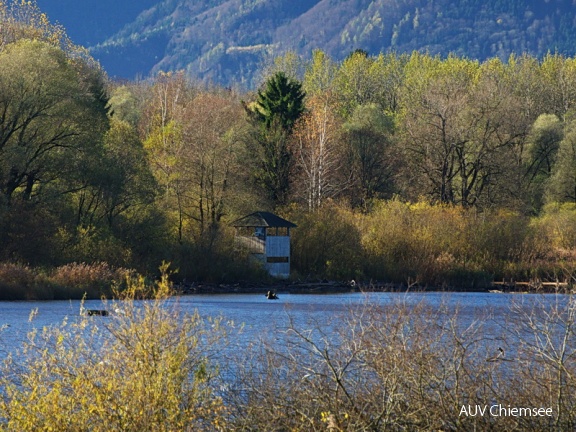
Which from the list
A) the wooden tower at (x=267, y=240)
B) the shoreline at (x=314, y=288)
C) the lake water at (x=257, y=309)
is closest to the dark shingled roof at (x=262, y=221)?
the wooden tower at (x=267, y=240)

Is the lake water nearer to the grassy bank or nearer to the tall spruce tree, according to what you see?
the grassy bank

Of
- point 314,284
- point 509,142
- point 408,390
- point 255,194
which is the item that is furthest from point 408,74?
point 408,390

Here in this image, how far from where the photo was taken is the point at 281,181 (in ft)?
203

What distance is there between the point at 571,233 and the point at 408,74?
4088cm

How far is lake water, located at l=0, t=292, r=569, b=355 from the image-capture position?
89.4 ft

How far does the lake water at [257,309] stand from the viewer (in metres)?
27.2

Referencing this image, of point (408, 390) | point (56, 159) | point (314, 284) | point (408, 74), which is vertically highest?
point (408, 74)

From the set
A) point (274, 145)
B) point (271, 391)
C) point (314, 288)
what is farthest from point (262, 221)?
point (271, 391)

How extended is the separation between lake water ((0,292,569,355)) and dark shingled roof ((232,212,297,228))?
A: 598 centimetres

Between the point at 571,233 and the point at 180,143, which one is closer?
the point at 571,233

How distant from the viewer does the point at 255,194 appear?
5978cm

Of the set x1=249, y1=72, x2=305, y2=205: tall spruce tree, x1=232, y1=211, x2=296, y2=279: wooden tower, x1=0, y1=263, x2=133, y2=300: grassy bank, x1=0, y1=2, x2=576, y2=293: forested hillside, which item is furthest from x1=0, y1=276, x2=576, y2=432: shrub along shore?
x1=249, y1=72, x2=305, y2=205: tall spruce tree

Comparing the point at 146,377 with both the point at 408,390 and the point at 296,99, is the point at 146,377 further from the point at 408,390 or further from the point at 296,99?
the point at 296,99

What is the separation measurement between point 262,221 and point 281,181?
30.9 ft
